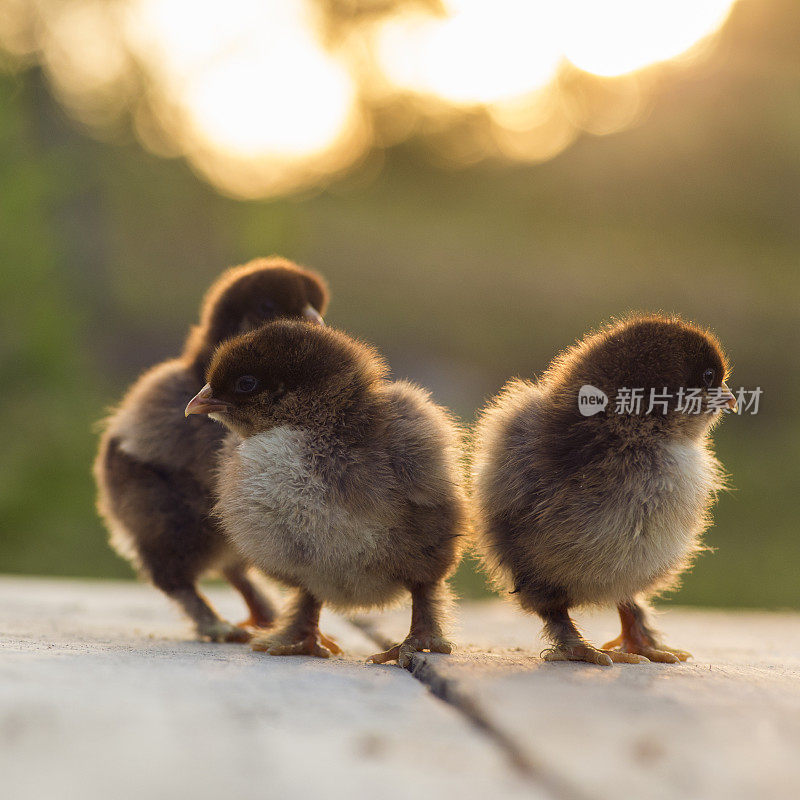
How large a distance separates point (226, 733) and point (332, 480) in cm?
100

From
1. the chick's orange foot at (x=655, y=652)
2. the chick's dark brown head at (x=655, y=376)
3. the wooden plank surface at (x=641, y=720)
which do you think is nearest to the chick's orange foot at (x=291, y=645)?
the wooden plank surface at (x=641, y=720)

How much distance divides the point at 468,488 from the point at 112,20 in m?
7.79

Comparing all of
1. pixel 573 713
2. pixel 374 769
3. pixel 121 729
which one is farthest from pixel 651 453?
pixel 121 729

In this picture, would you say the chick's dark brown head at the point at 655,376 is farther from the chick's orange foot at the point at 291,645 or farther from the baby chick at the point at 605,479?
A: the chick's orange foot at the point at 291,645

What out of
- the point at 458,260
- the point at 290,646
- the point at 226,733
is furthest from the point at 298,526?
the point at 458,260

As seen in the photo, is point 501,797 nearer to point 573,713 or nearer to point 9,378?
point 573,713

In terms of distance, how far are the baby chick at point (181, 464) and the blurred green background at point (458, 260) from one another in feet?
12.2

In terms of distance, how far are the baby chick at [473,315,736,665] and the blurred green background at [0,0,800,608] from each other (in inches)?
171

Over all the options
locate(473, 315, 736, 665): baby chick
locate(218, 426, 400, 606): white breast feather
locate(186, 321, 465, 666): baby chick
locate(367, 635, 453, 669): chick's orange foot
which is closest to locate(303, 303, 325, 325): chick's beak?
locate(186, 321, 465, 666): baby chick

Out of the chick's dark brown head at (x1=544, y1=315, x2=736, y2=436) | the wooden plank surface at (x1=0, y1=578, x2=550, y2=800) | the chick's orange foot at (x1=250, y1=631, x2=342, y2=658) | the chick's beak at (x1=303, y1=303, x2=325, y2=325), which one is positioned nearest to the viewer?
the wooden plank surface at (x1=0, y1=578, x2=550, y2=800)

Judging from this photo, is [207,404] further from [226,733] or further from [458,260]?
[458,260]

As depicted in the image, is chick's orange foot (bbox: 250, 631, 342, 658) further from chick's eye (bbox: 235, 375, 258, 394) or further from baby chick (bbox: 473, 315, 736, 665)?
chick's eye (bbox: 235, 375, 258, 394)

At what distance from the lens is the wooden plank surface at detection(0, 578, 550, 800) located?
1.24 m

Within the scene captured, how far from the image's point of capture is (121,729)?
1.41 m
